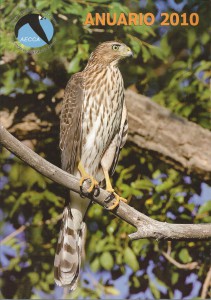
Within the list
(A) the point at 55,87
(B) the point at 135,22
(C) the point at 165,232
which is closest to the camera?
(C) the point at 165,232

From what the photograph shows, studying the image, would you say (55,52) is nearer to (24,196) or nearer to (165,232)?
(24,196)

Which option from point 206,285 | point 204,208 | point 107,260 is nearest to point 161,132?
point 204,208

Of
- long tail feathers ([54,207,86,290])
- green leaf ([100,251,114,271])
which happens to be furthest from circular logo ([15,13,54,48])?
green leaf ([100,251,114,271])

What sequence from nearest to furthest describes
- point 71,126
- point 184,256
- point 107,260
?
point 71,126 < point 107,260 < point 184,256

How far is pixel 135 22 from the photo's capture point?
375 cm

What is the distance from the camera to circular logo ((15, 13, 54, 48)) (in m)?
3.60

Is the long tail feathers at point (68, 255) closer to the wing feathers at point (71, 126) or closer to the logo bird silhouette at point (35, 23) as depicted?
the wing feathers at point (71, 126)

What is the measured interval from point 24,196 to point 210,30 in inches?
59.0

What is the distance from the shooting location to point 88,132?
3.29 m

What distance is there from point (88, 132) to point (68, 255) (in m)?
0.65

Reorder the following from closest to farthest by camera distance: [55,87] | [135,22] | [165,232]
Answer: [165,232]
[135,22]
[55,87]

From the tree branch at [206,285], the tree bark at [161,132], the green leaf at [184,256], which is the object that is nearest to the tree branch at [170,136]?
the tree bark at [161,132]

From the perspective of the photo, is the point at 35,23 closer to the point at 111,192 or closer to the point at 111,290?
the point at 111,192

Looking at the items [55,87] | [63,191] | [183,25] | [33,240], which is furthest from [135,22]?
[33,240]
